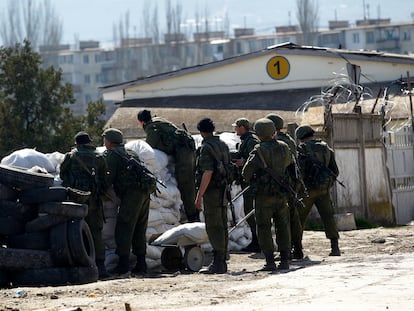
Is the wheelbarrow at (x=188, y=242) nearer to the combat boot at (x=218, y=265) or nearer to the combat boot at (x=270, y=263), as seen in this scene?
the combat boot at (x=218, y=265)

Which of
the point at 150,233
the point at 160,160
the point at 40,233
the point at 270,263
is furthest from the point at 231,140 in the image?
the point at 40,233

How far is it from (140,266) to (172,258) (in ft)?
1.53

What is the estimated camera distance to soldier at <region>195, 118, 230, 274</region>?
14.7 m

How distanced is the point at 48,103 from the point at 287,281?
14565 mm

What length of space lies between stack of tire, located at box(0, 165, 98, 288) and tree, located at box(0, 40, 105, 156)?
1159cm

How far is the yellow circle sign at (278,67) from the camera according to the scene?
110 ft

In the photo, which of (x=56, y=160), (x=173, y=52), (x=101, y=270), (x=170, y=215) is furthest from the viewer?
(x=173, y=52)

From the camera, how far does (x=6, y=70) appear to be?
2681cm

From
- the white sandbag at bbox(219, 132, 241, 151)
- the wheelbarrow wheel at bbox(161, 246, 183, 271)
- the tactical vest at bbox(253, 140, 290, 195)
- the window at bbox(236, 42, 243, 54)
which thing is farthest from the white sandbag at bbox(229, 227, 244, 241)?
the window at bbox(236, 42, 243, 54)

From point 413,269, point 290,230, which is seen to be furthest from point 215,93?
point 413,269

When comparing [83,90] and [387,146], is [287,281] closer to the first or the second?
[387,146]

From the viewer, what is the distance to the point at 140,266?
614 inches

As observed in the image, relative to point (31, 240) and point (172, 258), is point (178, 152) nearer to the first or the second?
point (172, 258)

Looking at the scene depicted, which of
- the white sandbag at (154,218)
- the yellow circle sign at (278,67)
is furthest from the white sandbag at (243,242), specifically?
the yellow circle sign at (278,67)
